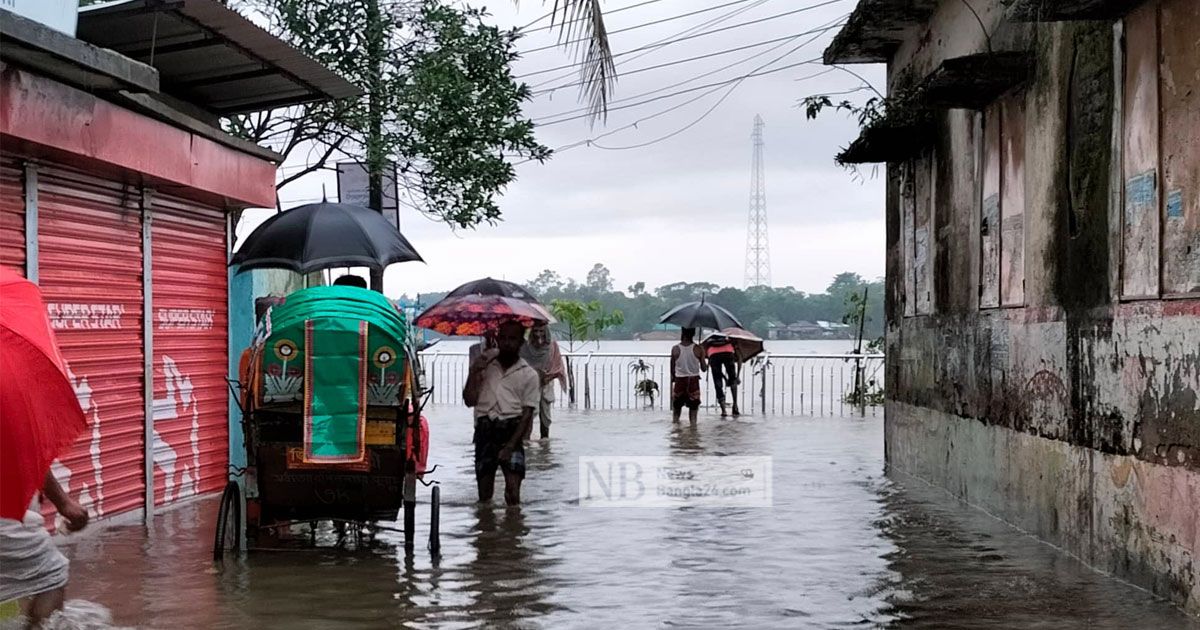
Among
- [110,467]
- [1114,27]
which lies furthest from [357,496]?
[1114,27]

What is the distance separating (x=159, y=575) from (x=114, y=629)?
1.69 meters

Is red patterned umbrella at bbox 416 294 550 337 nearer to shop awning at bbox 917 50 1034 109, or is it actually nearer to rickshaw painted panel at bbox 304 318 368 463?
shop awning at bbox 917 50 1034 109

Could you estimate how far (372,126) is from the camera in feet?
66.1

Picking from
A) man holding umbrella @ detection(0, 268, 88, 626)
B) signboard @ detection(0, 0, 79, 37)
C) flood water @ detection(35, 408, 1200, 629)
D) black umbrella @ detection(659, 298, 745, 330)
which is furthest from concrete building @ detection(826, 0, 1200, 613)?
black umbrella @ detection(659, 298, 745, 330)

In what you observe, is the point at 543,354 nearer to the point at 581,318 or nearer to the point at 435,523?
the point at 435,523

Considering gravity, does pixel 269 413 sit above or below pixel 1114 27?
below

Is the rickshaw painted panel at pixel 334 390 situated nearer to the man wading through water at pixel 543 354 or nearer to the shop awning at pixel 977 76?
the shop awning at pixel 977 76

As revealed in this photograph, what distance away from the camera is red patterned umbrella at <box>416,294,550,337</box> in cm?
1605

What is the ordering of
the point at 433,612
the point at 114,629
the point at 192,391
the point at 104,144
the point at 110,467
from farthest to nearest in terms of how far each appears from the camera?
the point at 192,391 → the point at 110,467 → the point at 104,144 → the point at 433,612 → the point at 114,629

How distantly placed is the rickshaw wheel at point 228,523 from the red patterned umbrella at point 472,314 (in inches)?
251

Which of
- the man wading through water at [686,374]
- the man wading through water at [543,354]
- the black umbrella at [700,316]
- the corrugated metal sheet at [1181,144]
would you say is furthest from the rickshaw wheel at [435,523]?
the black umbrella at [700,316]

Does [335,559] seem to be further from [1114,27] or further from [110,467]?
[1114,27]

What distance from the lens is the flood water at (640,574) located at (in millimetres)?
7961

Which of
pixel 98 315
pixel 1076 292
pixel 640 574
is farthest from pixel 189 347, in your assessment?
pixel 1076 292
